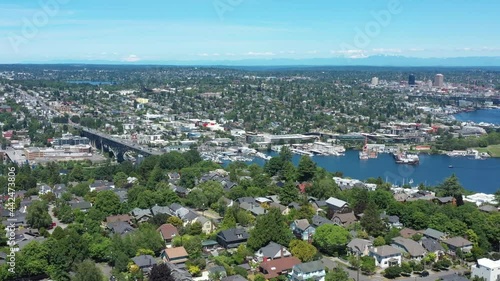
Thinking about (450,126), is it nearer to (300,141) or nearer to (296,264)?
(300,141)

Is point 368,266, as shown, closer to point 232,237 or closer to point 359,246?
point 359,246

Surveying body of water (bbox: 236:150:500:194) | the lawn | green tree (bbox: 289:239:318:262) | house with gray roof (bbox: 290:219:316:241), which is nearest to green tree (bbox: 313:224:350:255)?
green tree (bbox: 289:239:318:262)

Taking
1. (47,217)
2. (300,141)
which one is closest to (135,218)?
(47,217)

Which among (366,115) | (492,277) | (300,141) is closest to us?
(492,277)

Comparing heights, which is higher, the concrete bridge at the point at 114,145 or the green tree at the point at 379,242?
the green tree at the point at 379,242

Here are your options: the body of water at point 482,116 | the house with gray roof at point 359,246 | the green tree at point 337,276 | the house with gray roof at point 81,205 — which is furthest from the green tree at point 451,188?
the body of water at point 482,116

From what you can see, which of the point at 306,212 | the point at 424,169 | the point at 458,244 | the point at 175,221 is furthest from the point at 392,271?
the point at 424,169

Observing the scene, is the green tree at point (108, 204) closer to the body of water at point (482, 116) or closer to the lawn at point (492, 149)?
the lawn at point (492, 149)

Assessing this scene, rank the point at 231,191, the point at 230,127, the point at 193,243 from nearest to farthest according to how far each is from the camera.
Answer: the point at 193,243, the point at 231,191, the point at 230,127
